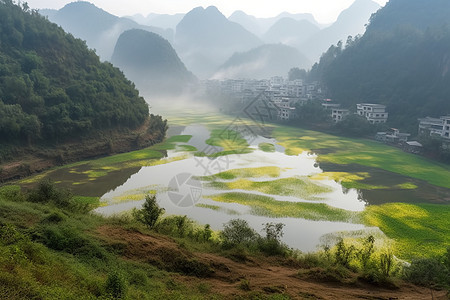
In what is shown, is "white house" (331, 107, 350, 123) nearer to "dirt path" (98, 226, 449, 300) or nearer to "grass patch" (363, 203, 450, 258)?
"grass patch" (363, 203, 450, 258)

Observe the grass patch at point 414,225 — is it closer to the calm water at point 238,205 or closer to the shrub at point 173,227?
the calm water at point 238,205

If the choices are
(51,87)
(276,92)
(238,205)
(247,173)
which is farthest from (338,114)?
(51,87)

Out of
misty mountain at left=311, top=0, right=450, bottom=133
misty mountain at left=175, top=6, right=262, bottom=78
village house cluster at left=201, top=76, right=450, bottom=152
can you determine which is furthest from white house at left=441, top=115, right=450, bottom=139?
misty mountain at left=175, top=6, right=262, bottom=78

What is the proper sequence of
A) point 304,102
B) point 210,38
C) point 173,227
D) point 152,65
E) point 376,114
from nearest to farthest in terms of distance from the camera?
point 173,227 < point 376,114 < point 304,102 < point 152,65 < point 210,38

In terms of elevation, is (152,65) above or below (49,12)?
below

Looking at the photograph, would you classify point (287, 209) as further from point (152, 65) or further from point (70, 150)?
point (152, 65)

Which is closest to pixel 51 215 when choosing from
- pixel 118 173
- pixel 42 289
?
pixel 42 289
